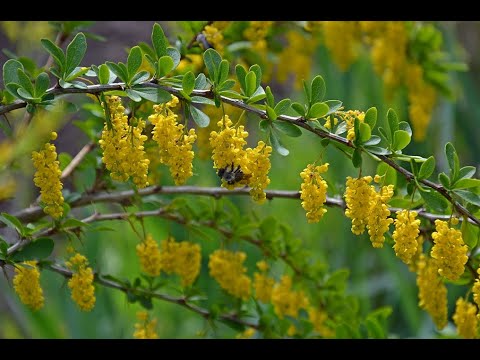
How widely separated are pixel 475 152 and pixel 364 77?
41 centimetres

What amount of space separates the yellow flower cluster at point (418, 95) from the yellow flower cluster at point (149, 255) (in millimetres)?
748

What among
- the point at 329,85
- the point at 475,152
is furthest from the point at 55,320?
the point at 475,152

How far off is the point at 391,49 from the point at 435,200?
2.80ft

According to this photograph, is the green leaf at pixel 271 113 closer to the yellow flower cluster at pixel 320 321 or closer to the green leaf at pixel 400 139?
the green leaf at pixel 400 139

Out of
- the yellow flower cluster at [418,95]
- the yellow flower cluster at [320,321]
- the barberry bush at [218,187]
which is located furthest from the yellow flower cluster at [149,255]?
the yellow flower cluster at [418,95]

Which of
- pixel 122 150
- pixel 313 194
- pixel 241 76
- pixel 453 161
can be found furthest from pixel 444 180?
pixel 122 150

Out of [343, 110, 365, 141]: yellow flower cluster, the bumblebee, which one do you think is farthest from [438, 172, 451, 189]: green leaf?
the bumblebee

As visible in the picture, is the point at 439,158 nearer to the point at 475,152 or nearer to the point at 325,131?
the point at 475,152

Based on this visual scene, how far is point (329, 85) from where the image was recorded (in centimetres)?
234

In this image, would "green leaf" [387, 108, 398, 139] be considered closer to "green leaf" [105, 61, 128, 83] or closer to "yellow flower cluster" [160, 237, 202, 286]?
"green leaf" [105, 61, 128, 83]

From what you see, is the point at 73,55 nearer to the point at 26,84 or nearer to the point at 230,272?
the point at 26,84

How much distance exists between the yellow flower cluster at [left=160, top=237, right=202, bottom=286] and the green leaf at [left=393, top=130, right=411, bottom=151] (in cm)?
43

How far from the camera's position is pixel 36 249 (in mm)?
962

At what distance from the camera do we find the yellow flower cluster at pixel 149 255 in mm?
1136
